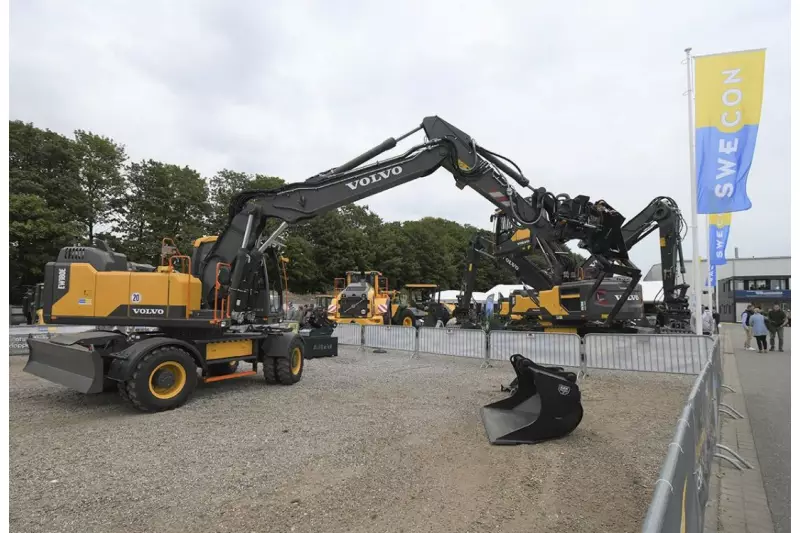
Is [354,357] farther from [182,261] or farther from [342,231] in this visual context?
[342,231]

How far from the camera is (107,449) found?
539 cm

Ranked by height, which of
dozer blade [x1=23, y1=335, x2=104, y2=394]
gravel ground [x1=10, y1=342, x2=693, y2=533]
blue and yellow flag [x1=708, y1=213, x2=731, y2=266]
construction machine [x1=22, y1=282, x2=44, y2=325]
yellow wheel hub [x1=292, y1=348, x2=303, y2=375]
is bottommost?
gravel ground [x1=10, y1=342, x2=693, y2=533]

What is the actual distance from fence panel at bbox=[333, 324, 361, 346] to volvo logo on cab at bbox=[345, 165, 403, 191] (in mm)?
7992

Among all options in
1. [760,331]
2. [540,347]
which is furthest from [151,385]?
[760,331]

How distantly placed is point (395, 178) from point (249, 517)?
607 centimetres

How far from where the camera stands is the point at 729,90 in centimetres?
1168

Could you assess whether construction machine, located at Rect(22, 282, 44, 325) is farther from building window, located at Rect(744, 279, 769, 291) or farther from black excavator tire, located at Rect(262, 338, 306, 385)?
building window, located at Rect(744, 279, 769, 291)

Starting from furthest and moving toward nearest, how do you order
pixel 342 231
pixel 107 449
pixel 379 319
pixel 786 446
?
pixel 342 231, pixel 379 319, pixel 786 446, pixel 107 449

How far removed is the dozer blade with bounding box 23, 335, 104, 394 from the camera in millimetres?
6730

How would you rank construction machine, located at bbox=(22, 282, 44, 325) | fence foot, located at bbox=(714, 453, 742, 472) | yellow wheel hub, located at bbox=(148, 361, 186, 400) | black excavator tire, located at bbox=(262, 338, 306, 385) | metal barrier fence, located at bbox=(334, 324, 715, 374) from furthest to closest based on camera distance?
metal barrier fence, located at bbox=(334, 324, 715, 374)
black excavator tire, located at bbox=(262, 338, 306, 385)
construction machine, located at bbox=(22, 282, 44, 325)
yellow wheel hub, located at bbox=(148, 361, 186, 400)
fence foot, located at bbox=(714, 453, 742, 472)

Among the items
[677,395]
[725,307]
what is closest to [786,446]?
[677,395]

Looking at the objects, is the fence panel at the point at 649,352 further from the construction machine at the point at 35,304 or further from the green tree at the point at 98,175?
the green tree at the point at 98,175

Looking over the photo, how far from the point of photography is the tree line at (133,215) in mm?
27062

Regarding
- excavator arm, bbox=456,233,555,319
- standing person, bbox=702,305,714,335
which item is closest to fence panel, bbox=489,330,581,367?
excavator arm, bbox=456,233,555,319
